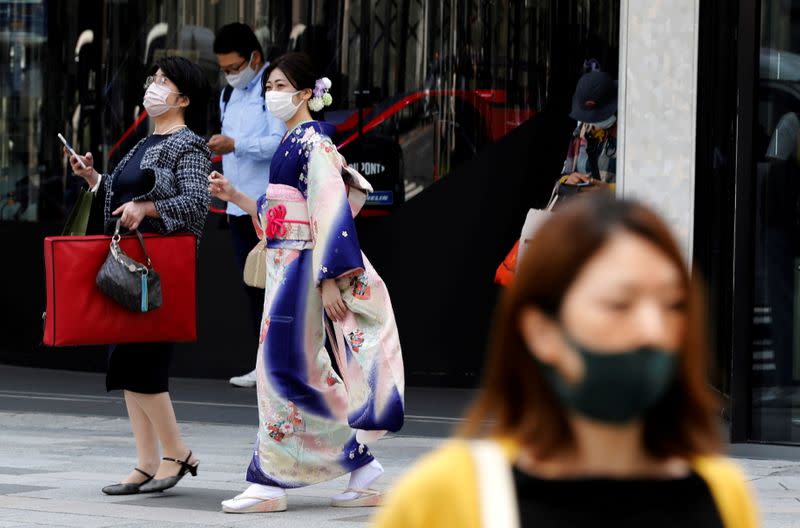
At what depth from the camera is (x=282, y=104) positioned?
613cm

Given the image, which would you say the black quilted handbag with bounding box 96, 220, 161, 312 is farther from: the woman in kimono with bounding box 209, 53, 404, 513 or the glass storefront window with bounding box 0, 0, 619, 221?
the glass storefront window with bounding box 0, 0, 619, 221

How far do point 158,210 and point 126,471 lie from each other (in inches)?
53.9

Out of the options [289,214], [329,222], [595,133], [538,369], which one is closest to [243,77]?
[595,133]

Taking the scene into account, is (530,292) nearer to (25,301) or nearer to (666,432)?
(666,432)

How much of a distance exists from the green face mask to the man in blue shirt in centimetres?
744

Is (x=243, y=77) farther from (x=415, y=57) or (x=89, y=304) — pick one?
(x=89, y=304)

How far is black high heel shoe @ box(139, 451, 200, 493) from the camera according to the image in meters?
6.35

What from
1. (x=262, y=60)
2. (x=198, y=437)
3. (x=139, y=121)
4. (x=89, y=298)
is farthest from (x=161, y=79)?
(x=139, y=121)

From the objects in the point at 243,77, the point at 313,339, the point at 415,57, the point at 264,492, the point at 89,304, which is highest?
the point at 415,57

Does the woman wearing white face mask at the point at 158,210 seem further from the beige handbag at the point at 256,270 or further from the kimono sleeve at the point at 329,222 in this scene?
the kimono sleeve at the point at 329,222

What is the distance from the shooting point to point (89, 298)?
6.16 metres

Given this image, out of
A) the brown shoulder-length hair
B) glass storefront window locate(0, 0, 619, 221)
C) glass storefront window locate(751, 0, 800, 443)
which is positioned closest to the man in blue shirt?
glass storefront window locate(0, 0, 619, 221)

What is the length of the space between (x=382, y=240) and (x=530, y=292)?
316 inches

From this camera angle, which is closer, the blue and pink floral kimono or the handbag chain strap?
the blue and pink floral kimono
